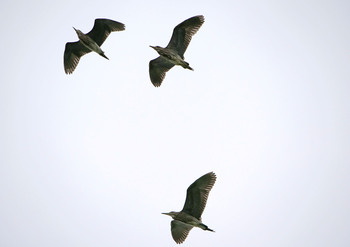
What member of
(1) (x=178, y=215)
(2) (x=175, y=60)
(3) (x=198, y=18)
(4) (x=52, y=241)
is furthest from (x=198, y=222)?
(4) (x=52, y=241)

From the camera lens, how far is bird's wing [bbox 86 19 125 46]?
2231 centimetres

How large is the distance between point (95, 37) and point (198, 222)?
816 cm

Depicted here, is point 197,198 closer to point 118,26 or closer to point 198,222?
point 198,222

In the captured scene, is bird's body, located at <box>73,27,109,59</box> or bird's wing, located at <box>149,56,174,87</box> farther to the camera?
bird's wing, located at <box>149,56,174,87</box>

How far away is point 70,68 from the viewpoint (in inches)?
932

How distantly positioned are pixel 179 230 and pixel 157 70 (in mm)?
6564

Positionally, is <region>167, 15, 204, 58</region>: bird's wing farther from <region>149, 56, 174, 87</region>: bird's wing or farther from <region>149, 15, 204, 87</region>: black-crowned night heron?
<region>149, 56, 174, 87</region>: bird's wing

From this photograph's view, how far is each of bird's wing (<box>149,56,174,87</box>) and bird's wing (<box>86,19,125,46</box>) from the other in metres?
1.88

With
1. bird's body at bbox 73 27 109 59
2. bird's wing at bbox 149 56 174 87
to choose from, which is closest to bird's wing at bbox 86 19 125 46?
bird's body at bbox 73 27 109 59

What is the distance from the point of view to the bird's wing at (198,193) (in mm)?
18922

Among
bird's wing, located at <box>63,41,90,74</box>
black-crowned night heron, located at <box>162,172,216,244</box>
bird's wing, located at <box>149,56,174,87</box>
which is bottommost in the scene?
black-crowned night heron, located at <box>162,172,216,244</box>

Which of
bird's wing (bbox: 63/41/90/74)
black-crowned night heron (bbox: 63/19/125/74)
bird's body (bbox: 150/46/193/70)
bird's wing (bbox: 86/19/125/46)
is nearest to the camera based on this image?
bird's body (bbox: 150/46/193/70)

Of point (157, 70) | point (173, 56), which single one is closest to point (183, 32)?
point (173, 56)

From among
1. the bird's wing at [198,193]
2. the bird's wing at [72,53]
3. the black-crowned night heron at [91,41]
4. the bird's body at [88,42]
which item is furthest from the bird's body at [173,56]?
the bird's wing at [198,193]
